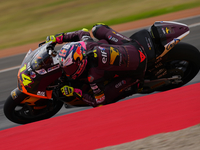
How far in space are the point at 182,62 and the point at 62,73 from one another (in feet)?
6.42

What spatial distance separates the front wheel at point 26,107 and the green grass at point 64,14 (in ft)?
17.9

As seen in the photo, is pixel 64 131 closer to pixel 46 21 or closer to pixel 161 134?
pixel 161 134

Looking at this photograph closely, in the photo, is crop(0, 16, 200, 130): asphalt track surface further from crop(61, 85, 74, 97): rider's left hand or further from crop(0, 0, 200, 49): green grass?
crop(0, 0, 200, 49): green grass

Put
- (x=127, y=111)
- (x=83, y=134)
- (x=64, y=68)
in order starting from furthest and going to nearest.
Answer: (x=64, y=68), (x=127, y=111), (x=83, y=134)

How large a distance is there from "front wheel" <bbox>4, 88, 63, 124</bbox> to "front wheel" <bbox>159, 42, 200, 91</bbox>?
1822mm

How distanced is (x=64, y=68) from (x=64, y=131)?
2.74 feet

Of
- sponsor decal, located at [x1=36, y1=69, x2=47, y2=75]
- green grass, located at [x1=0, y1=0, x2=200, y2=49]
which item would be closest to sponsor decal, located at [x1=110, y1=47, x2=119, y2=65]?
sponsor decal, located at [x1=36, y1=69, x2=47, y2=75]

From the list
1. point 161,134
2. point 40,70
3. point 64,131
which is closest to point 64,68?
point 40,70

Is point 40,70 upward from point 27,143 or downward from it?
upward

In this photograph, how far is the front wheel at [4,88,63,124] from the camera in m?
3.59

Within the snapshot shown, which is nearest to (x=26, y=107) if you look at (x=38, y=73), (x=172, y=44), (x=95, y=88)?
(x=38, y=73)

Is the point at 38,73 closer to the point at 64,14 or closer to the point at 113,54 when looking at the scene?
the point at 113,54

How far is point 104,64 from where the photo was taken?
3328 millimetres

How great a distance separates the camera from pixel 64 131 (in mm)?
2703
